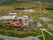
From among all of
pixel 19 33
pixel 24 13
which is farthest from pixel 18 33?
pixel 24 13

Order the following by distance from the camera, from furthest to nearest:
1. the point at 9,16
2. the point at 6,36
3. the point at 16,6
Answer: the point at 16,6 < the point at 9,16 < the point at 6,36

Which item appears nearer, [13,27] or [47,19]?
[13,27]

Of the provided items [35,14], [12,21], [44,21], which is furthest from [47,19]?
[12,21]

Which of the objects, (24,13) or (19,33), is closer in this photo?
(19,33)

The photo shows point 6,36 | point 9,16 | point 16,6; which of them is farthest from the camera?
point 16,6

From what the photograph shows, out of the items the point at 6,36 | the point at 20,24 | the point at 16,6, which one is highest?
the point at 16,6

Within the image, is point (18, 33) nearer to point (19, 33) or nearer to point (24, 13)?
point (19, 33)

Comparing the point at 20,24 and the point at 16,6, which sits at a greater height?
the point at 16,6

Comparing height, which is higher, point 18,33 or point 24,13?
point 24,13

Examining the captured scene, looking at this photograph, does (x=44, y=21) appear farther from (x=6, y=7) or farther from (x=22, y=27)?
(x=6, y=7)

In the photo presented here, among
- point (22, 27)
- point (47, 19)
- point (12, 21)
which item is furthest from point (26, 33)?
point (47, 19)
